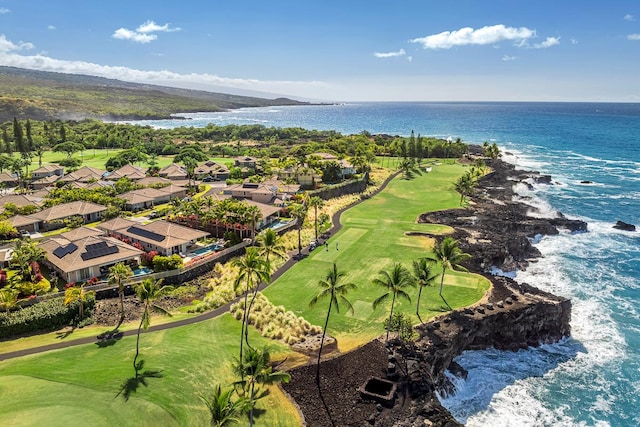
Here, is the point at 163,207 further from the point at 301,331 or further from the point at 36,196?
the point at 301,331

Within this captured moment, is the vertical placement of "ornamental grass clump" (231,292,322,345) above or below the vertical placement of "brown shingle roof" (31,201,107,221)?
below

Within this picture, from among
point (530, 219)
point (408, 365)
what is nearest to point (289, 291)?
point (408, 365)

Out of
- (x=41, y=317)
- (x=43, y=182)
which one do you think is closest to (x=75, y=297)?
(x=41, y=317)

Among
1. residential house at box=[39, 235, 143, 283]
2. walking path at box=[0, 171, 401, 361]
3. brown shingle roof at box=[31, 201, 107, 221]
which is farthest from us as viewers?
brown shingle roof at box=[31, 201, 107, 221]

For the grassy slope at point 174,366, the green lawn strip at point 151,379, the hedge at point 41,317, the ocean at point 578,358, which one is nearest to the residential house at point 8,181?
the hedge at point 41,317

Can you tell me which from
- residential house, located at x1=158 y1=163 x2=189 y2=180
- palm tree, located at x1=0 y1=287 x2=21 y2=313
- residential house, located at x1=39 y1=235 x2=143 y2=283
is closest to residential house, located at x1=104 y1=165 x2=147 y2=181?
residential house, located at x1=158 y1=163 x2=189 y2=180

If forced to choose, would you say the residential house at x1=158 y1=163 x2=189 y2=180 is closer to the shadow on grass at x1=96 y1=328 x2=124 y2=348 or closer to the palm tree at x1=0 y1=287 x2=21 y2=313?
the palm tree at x1=0 y1=287 x2=21 y2=313

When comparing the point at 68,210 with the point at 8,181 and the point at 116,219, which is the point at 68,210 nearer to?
the point at 116,219

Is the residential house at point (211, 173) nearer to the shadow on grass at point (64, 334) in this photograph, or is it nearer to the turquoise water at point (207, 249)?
the turquoise water at point (207, 249)
